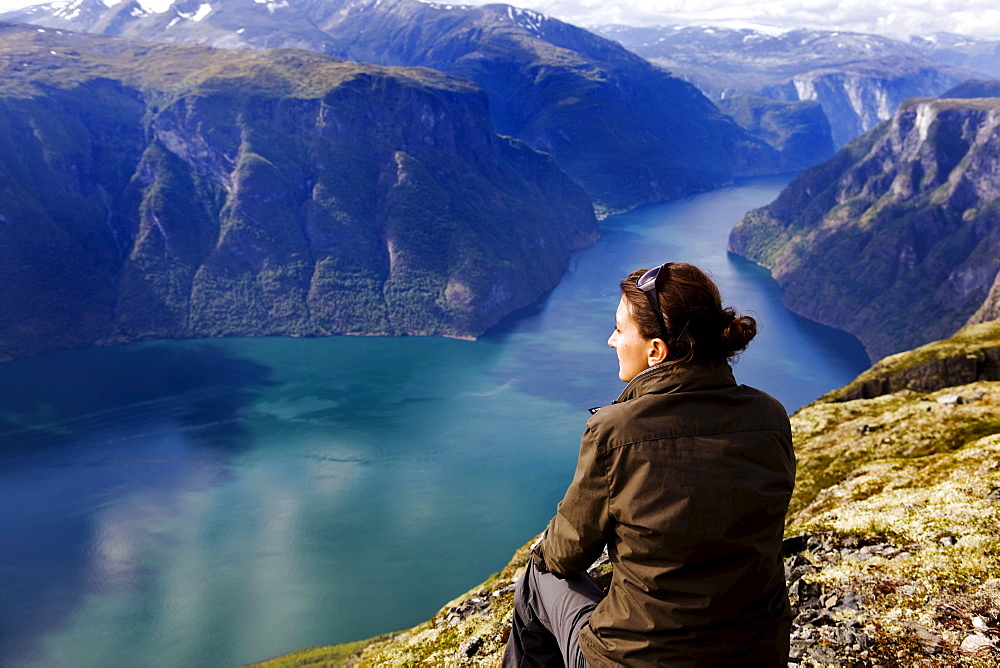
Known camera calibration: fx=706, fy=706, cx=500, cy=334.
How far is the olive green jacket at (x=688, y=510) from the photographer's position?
Answer: 3.96 m

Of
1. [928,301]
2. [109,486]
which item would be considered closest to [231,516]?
[109,486]

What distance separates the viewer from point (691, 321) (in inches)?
166

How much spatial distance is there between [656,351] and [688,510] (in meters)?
0.99

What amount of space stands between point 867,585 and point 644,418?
280 inches

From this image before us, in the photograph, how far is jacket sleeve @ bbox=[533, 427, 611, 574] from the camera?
4.10 metres

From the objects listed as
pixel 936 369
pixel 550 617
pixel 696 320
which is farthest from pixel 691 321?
pixel 936 369

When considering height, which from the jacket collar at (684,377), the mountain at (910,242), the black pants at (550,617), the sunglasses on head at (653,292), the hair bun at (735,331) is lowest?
the mountain at (910,242)

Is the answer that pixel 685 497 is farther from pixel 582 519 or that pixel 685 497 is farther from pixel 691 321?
pixel 691 321

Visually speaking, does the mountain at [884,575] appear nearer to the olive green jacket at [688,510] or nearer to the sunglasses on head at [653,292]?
the olive green jacket at [688,510]

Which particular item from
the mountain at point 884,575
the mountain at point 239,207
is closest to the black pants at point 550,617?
the mountain at point 884,575

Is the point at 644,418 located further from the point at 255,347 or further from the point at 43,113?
the point at 43,113

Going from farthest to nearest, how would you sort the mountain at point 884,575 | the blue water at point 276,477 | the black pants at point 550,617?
the blue water at point 276,477 < the mountain at point 884,575 < the black pants at point 550,617

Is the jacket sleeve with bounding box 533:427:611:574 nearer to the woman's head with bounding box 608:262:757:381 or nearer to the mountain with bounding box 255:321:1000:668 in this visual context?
the woman's head with bounding box 608:262:757:381

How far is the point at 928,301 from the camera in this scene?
154m
